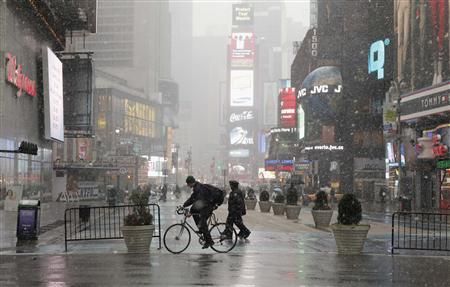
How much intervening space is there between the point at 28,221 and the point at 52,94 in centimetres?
2526

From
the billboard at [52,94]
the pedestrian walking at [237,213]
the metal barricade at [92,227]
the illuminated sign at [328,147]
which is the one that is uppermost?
the billboard at [52,94]

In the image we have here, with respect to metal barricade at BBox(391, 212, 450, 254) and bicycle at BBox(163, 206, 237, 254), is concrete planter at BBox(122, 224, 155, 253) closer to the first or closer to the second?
bicycle at BBox(163, 206, 237, 254)

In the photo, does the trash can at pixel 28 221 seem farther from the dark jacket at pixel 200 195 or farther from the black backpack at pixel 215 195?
the black backpack at pixel 215 195

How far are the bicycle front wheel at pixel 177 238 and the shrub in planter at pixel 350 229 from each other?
3439mm

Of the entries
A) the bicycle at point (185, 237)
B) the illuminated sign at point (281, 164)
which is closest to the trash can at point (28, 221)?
the bicycle at point (185, 237)

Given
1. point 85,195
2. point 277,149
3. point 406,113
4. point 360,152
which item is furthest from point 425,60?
point 277,149

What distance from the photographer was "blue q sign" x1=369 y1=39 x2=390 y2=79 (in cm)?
6944

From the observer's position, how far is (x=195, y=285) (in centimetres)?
942

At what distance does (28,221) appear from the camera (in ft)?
53.8

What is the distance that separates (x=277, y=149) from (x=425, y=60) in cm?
7894

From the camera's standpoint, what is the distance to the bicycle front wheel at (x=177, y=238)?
44.6 ft

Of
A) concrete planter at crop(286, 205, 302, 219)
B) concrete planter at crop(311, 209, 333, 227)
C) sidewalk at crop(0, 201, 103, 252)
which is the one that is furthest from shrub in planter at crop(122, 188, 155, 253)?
concrete planter at crop(286, 205, 302, 219)

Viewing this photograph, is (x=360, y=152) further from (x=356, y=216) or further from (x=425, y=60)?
(x=356, y=216)

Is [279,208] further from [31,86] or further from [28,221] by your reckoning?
[31,86]
